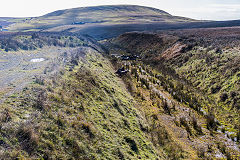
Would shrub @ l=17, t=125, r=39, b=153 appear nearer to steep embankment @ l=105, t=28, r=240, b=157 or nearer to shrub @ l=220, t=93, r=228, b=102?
steep embankment @ l=105, t=28, r=240, b=157

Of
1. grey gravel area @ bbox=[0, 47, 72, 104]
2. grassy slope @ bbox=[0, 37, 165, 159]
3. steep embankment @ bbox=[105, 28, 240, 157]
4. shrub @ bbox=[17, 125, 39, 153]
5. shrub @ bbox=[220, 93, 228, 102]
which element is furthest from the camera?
shrub @ bbox=[220, 93, 228, 102]

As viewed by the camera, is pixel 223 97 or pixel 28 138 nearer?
pixel 28 138

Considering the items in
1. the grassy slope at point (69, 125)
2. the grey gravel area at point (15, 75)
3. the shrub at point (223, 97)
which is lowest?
the shrub at point (223, 97)

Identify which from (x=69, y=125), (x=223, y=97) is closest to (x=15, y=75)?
(x=69, y=125)

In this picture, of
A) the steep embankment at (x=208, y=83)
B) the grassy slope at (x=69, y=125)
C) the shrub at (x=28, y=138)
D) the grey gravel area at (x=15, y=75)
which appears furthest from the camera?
the steep embankment at (x=208, y=83)

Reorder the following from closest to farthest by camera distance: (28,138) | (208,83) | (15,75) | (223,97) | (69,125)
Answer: (28,138) → (69,125) → (15,75) → (223,97) → (208,83)

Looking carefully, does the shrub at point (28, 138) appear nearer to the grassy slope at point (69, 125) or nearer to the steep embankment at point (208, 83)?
the grassy slope at point (69, 125)

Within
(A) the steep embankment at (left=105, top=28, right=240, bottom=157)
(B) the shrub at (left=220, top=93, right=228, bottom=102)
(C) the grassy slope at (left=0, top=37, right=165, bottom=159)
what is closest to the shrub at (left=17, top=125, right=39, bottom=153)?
(C) the grassy slope at (left=0, top=37, right=165, bottom=159)

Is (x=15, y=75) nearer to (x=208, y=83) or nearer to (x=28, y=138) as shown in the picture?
(x=28, y=138)

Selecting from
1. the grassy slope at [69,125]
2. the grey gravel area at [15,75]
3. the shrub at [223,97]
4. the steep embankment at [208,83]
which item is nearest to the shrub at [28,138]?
the grassy slope at [69,125]

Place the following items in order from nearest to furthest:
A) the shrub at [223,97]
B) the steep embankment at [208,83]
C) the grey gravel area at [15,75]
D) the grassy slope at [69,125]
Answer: the grassy slope at [69,125] < the grey gravel area at [15,75] < the steep embankment at [208,83] < the shrub at [223,97]

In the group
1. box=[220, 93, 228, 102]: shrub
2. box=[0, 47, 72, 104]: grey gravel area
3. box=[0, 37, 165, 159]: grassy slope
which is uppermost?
box=[0, 47, 72, 104]: grey gravel area
